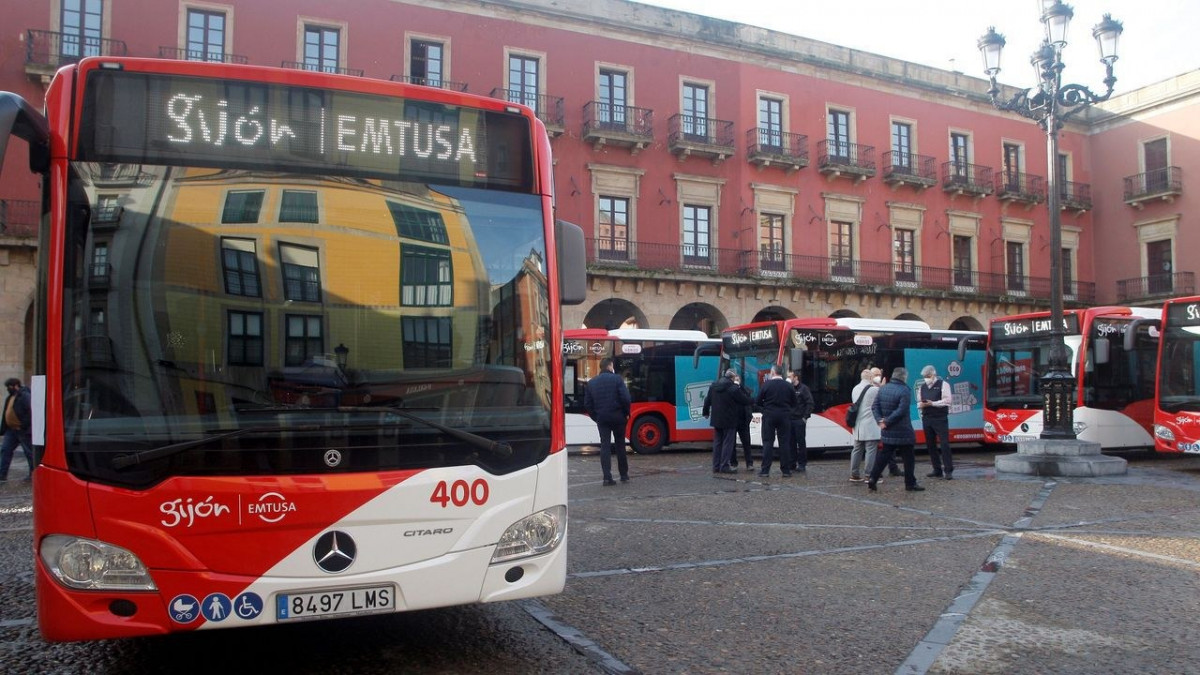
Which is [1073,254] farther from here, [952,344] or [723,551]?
[723,551]

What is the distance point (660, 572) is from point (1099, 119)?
3772 centimetres

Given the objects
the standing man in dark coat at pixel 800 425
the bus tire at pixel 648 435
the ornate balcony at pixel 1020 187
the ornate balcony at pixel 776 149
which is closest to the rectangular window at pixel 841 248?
the ornate balcony at pixel 776 149

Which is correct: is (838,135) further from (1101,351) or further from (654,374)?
(1101,351)

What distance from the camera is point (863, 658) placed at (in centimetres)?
452

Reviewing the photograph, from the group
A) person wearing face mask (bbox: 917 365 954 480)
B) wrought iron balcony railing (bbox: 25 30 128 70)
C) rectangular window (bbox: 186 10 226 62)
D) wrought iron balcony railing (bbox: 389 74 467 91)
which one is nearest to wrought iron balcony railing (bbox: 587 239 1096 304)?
wrought iron balcony railing (bbox: 389 74 467 91)

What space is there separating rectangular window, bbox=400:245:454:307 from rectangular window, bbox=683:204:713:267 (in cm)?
2409

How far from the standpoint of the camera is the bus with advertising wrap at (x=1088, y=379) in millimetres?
16781

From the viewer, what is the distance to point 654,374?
1955 centimetres

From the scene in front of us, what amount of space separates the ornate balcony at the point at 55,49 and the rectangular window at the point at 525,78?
9803 mm

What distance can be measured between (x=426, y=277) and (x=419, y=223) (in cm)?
26

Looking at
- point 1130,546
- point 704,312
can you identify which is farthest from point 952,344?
point 1130,546

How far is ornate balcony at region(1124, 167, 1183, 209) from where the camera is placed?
34.0 metres

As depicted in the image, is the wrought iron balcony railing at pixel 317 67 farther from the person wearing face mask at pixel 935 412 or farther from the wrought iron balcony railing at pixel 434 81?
the person wearing face mask at pixel 935 412

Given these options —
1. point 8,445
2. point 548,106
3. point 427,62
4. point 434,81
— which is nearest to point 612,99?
point 548,106
